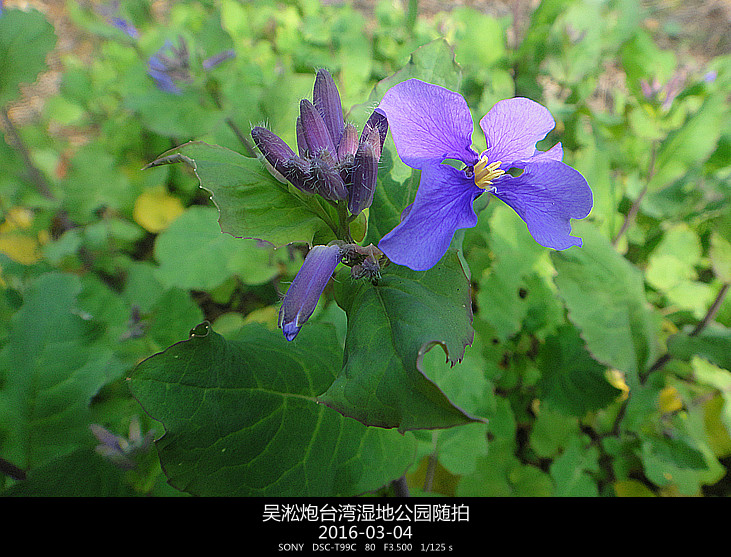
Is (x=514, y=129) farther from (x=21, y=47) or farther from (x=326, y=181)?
(x=21, y=47)

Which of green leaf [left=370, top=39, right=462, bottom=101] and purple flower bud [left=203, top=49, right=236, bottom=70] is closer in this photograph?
green leaf [left=370, top=39, right=462, bottom=101]

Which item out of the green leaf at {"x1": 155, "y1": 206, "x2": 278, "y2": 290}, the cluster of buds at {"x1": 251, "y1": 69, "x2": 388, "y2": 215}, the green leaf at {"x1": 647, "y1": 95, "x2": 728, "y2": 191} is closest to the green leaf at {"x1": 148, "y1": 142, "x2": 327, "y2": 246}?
the cluster of buds at {"x1": 251, "y1": 69, "x2": 388, "y2": 215}

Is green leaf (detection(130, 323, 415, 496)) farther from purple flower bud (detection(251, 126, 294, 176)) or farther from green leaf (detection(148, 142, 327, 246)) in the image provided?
purple flower bud (detection(251, 126, 294, 176))

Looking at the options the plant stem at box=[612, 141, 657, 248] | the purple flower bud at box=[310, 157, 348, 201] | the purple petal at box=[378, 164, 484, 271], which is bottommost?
the purple petal at box=[378, 164, 484, 271]

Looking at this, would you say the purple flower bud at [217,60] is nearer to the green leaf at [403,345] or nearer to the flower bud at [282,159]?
the flower bud at [282,159]

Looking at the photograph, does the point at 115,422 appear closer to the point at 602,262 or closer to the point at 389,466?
the point at 389,466

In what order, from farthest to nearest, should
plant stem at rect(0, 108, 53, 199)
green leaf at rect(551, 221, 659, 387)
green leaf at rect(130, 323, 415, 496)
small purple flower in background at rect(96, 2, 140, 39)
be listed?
small purple flower in background at rect(96, 2, 140, 39) → plant stem at rect(0, 108, 53, 199) → green leaf at rect(551, 221, 659, 387) → green leaf at rect(130, 323, 415, 496)
